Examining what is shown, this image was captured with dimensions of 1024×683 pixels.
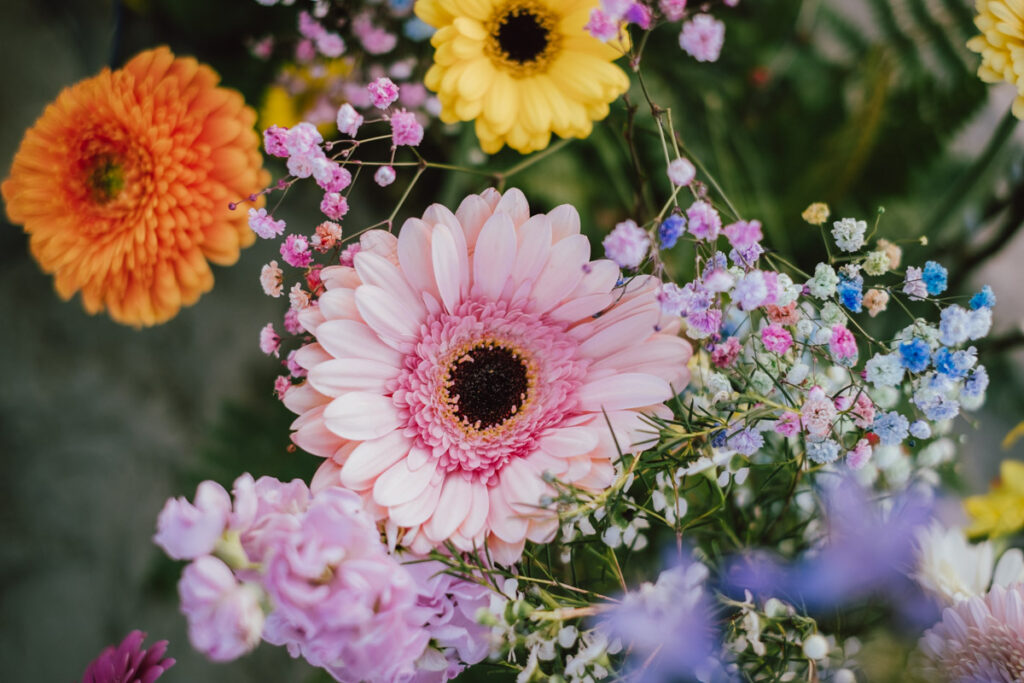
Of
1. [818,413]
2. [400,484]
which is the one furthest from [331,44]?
[818,413]

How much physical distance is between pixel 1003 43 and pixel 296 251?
1.62 ft

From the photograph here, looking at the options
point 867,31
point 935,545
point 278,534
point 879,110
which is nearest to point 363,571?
point 278,534

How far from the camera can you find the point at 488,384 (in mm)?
527

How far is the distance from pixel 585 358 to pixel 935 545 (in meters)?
0.30

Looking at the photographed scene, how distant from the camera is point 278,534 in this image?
1.07ft

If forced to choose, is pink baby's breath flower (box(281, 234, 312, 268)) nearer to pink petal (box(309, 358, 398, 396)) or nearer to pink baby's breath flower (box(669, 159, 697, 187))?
pink petal (box(309, 358, 398, 396))

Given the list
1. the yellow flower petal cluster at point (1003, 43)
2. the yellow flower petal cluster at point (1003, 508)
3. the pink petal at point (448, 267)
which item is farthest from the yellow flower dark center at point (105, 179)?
the yellow flower petal cluster at point (1003, 508)

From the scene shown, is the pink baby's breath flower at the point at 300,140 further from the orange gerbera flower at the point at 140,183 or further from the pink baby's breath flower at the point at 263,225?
the orange gerbera flower at the point at 140,183

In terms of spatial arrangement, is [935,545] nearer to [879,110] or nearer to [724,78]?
[879,110]

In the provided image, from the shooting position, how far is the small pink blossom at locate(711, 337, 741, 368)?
0.43 meters

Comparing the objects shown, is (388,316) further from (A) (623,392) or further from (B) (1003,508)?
(B) (1003,508)

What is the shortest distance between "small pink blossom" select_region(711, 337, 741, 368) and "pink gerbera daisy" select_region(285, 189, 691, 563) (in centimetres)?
2

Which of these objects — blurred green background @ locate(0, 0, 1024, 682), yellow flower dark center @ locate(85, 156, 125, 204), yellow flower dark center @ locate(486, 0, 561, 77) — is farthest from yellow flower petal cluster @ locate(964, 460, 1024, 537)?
yellow flower dark center @ locate(85, 156, 125, 204)

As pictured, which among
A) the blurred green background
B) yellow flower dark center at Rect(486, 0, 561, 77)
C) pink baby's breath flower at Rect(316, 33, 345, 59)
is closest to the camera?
yellow flower dark center at Rect(486, 0, 561, 77)
